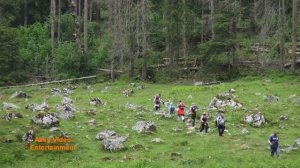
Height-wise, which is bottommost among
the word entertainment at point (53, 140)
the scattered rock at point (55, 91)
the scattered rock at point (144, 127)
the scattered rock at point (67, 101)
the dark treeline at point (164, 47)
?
the word entertainment at point (53, 140)

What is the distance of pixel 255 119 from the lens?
98.2 feet

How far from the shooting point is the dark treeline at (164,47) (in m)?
48.1

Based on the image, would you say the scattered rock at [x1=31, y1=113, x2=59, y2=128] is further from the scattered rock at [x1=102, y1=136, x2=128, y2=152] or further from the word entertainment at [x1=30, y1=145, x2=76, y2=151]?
the scattered rock at [x1=102, y1=136, x2=128, y2=152]

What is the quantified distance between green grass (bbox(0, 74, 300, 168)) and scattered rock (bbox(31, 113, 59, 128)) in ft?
1.39

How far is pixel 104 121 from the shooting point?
99.9ft

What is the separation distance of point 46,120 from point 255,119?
498 inches

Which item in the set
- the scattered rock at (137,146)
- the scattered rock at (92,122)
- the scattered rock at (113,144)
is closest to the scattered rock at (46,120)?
the scattered rock at (92,122)

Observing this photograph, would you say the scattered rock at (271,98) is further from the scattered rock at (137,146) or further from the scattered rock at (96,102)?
the scattered rock at (137,146)

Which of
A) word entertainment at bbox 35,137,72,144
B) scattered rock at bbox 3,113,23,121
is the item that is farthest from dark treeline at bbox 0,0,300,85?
word entertainment at bbox 35,137,72,144

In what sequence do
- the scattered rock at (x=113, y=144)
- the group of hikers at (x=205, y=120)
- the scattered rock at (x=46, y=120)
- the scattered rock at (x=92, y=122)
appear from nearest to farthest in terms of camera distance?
the group of hikers at (x=205, y=120) → the scattered rock at (x=113, y=144) → the scattered rock at (x=46, y=120) → the scattered rock at (x=92, y=122)

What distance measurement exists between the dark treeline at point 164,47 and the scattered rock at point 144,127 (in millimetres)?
20926

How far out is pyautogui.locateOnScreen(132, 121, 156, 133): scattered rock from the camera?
27678 mm

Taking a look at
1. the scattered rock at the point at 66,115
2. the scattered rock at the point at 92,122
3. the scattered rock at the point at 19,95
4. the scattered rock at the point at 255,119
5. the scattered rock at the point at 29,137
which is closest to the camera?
the scattered rock at the point at 29,137

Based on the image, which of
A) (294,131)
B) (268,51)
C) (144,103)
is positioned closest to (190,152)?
(294,131)
